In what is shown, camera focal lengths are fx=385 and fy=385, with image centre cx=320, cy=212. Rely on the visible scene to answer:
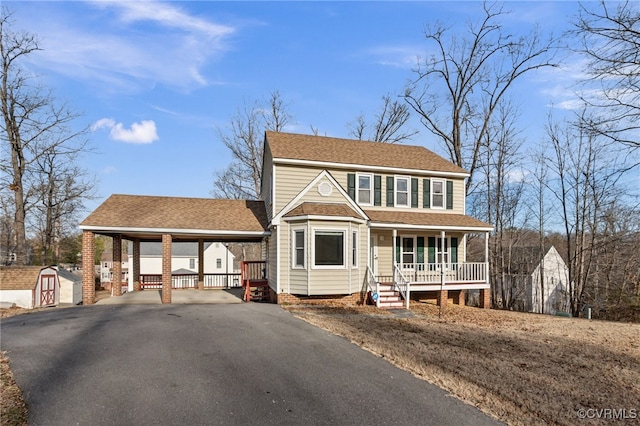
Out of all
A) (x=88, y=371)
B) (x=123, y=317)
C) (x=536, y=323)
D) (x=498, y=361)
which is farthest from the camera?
(x=536, y=323)

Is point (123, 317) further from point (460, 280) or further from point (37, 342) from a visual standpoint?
point (460, 280)

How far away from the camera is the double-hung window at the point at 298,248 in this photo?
14.9 metres

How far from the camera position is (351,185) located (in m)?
17.6

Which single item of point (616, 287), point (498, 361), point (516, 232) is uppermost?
point (516, 232)

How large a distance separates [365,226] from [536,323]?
23.0 ft

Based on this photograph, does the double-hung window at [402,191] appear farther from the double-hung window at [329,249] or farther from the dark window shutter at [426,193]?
the double-hung window at [329,249]

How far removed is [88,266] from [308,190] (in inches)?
363

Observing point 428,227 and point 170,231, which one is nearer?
point 170,231

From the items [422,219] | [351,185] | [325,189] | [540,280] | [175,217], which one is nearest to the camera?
[325,189]

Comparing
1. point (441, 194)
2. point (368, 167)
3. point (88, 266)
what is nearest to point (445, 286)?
point (441, 194)

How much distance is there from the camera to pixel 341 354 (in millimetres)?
7688

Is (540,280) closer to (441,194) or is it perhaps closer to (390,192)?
(441,194)

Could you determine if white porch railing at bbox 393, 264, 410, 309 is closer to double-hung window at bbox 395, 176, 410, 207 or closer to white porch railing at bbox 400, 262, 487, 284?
white porch railing at bbox 400, 262, 487, 284

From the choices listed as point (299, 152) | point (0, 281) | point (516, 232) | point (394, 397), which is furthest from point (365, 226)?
point (516, 232)
